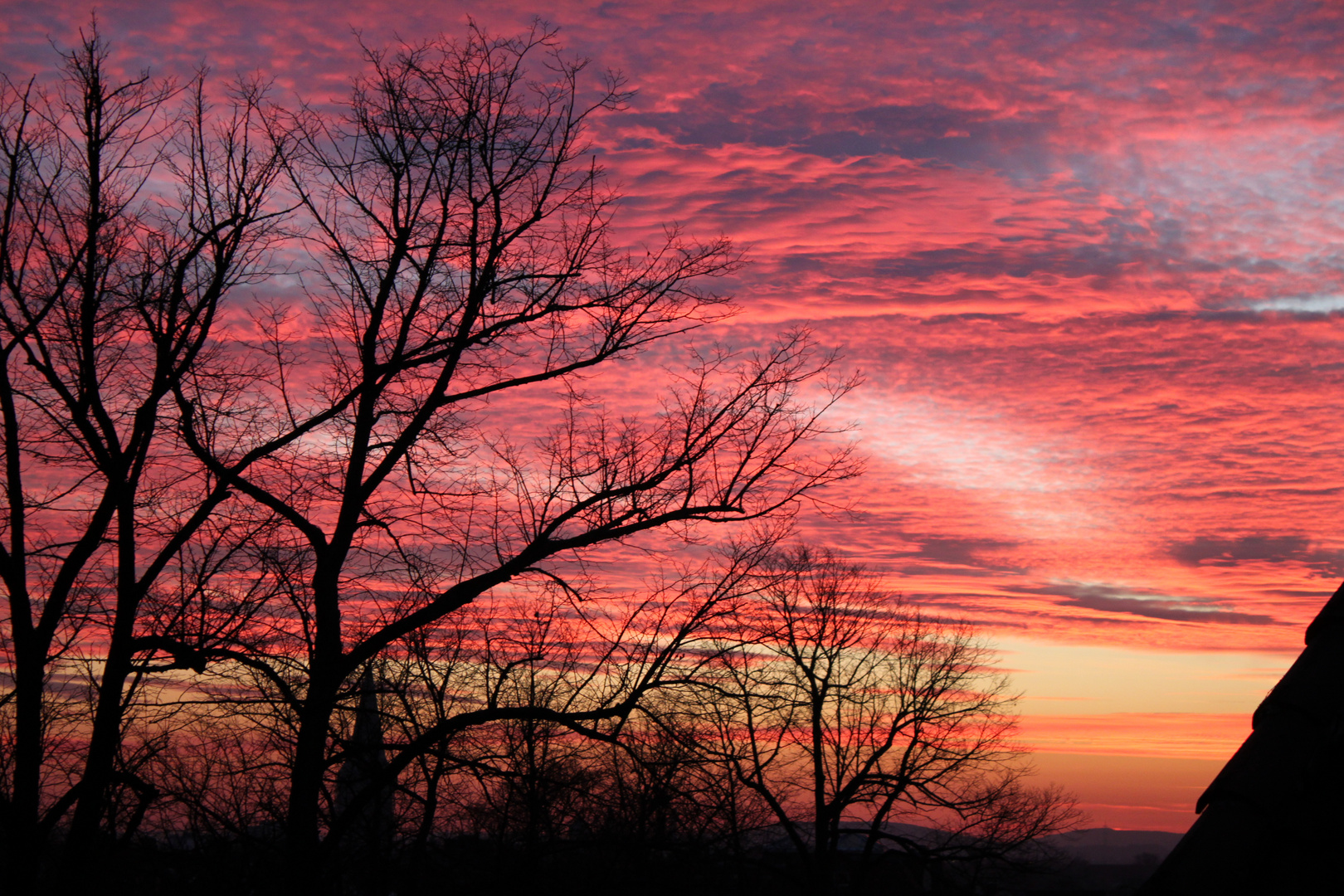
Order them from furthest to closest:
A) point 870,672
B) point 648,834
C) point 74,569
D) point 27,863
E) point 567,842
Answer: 1. point 870,672
2. point 648,834
3. point 567,842
4. point 74,569
5. point 27,863

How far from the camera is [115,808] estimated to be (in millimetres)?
15352

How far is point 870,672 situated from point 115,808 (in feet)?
85.7

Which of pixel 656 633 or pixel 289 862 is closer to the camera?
pixel 289 862

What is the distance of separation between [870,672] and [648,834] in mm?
13601

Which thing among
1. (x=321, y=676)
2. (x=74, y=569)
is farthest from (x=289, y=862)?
(x=74, y=569)

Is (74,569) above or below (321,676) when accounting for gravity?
above

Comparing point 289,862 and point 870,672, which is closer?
point 289,862

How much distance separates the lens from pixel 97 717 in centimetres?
1202

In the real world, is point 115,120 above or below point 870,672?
above

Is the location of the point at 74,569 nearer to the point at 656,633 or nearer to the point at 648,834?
the point at 656,633

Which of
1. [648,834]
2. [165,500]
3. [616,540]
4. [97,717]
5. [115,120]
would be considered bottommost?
[648,834]

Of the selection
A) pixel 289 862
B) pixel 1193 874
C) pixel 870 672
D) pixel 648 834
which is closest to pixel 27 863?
pixel 289 862

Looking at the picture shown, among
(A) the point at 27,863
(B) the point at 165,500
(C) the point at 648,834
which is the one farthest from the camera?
(C) the point at 648,834

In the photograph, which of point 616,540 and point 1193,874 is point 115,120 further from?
point 1193,874
